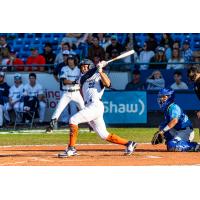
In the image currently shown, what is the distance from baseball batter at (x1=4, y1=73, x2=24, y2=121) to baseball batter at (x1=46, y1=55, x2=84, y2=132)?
1772 mm

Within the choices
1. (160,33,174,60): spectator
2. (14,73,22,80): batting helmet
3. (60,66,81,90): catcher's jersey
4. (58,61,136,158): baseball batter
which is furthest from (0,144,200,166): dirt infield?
(160,33,174,60): spectator

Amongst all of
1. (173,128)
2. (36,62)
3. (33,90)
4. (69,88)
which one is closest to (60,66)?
(33,90)

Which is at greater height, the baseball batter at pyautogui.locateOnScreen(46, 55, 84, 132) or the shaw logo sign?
the baseball batter at pyautogui.locateOnScreen(46, 55, 84, 132)

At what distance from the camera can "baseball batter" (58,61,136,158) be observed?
13195 mm

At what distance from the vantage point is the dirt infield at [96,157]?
12.1m

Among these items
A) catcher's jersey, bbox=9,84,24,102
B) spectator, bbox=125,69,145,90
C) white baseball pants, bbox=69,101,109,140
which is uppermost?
spectator, bbox=125,69,145,90

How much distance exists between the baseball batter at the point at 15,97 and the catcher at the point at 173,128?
24.9 ft

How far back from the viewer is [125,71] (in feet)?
70.3

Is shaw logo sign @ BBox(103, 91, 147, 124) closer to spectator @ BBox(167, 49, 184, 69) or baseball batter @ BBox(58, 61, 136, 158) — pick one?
spectator @ BBox(167, 49, 184, 69)

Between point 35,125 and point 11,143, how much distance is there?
14.6 ft

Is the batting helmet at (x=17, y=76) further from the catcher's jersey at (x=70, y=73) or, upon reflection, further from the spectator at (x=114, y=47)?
the spectator at (x=114, y=47)

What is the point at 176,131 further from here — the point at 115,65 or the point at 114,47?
the point at 114,47

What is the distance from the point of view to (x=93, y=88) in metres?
13.5

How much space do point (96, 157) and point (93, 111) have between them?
2.74 ft
